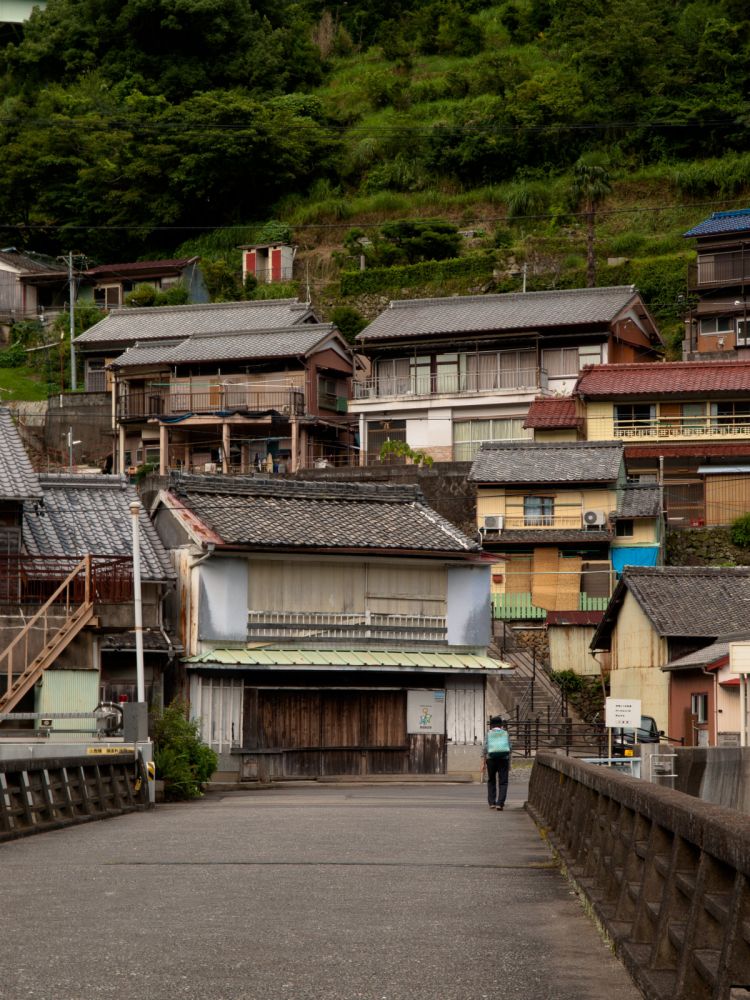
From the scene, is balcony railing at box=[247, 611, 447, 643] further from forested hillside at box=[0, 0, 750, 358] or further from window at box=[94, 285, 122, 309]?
window at box=[94, 285, 122, 309]

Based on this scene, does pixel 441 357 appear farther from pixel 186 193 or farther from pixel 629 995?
pixel 629 995

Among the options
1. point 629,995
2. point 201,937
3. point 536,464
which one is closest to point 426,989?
point 629,995

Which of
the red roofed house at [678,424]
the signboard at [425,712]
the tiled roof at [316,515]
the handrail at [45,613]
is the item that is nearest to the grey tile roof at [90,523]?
the tiled roof at [316,515]

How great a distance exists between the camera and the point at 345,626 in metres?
36.2

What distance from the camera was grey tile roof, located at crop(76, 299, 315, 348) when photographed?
234 feet

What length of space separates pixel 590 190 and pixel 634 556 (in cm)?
3100

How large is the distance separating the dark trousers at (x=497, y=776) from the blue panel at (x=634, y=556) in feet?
95.6

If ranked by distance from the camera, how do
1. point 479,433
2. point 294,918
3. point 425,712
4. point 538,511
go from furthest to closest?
point 479,433 → point 538,511 → point 425,712 → point 294,918

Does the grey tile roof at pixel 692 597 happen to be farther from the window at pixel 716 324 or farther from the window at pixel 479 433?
the window at pixel 716 324

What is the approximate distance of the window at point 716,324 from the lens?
67.0m

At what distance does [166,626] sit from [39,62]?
7859 centimetres

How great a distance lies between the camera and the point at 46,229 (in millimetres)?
89125

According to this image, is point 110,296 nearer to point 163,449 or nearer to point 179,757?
point 163,449

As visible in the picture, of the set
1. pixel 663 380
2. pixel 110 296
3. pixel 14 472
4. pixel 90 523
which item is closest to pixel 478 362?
pixel 663 380
